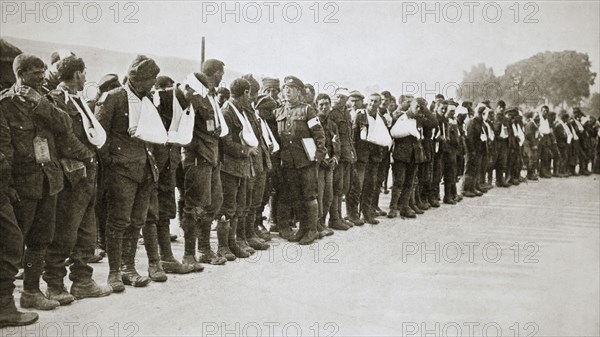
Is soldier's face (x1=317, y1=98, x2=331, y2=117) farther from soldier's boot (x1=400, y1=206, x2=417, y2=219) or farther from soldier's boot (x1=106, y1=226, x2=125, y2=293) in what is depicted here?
soldier's boot (x1=106, y1=226, x2=125, y2=293)

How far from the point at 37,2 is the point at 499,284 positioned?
4.76 m

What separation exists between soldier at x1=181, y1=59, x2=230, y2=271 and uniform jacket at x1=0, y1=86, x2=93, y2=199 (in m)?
1.38

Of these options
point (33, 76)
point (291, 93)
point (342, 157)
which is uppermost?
point (291, 93)

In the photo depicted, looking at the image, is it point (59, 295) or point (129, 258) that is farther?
point (129, 258)

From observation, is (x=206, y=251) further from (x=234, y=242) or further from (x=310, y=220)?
(x=310, y=220)

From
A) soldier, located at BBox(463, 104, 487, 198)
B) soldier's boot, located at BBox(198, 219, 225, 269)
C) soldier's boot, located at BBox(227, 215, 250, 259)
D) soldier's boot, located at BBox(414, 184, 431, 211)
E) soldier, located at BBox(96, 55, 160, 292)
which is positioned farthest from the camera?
soldier, located at BBox(463, 104, 487, 198)

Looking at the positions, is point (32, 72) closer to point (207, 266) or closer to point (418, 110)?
point (207, 266)

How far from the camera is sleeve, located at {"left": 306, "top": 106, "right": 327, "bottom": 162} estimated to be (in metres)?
7.03

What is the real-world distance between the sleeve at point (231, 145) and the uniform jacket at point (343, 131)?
2.13m

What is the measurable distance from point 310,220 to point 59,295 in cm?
332

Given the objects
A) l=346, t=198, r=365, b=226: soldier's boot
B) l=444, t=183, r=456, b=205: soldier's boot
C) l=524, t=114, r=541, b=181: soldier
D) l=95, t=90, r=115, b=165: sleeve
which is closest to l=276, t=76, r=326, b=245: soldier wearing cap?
l=346, t=198, r=365, b=226: soldier's boot

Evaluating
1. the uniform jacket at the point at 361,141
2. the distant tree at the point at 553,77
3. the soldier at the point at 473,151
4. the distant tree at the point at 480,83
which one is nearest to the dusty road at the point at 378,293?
the uniform jacket at the point at 361,141

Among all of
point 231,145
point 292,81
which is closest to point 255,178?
point 231,145

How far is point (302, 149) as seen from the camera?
705cm
